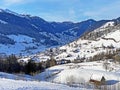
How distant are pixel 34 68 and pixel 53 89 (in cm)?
9569

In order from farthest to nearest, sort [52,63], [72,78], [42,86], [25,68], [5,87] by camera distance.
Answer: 1. [52,63]
2. [25,68]
3. [72,78]
4. [42,86]
5. [5,87]

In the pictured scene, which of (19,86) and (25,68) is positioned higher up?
(25,68)

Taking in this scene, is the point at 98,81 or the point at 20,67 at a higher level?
the point at 20,67

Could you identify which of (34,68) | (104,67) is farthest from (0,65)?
(104,67)

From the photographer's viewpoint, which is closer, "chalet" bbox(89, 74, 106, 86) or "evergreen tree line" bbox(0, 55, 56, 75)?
"chalet" bbox(89, 74, 106, 86)

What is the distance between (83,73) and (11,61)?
6015 cm

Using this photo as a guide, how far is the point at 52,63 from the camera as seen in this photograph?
589 ft

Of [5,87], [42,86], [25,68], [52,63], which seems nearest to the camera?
[5,87]

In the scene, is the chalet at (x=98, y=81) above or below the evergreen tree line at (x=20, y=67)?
below

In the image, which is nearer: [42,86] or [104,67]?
[42,86]

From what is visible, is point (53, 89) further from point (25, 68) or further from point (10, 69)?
point (10, 69)

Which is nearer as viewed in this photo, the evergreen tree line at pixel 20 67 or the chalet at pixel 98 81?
the chalet at pixel 98 81

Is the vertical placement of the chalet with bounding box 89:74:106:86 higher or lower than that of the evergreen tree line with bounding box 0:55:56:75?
lower

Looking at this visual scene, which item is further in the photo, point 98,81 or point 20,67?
point 20,67
